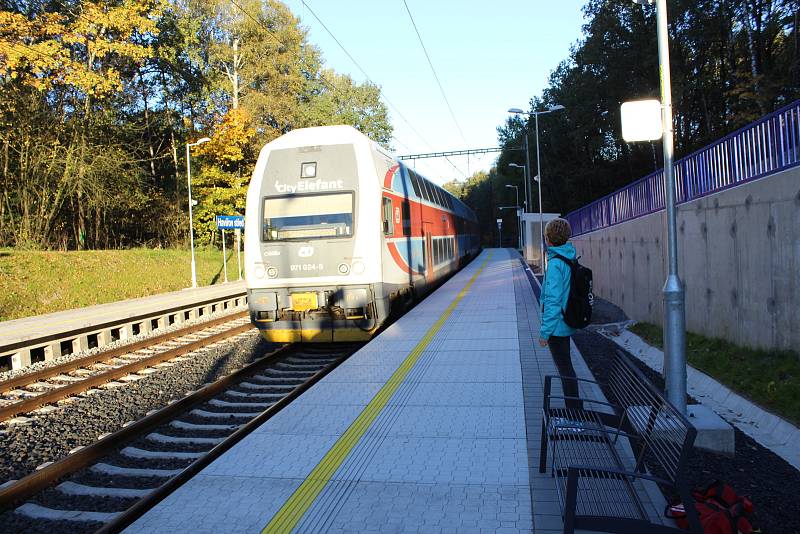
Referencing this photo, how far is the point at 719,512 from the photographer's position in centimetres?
332

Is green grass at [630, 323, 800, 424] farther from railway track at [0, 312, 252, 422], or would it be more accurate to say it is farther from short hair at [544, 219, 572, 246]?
railway track at [0, 312, 252, 422]

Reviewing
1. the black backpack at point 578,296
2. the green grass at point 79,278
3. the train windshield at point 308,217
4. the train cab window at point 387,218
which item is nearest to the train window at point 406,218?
the train cab window at point 387,218

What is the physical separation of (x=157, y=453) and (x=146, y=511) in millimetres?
1534

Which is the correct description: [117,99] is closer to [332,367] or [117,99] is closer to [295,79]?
[295,79]

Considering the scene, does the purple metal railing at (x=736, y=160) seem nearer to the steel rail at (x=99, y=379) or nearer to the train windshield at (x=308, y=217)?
the train windshield at (x=308, y=217)

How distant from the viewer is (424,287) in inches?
596

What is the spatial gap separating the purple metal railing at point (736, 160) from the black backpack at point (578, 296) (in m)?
3.21

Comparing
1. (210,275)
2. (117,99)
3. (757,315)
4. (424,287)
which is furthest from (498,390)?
(117,99)

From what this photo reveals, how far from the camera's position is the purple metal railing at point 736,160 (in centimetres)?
690

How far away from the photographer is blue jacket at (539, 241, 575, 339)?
494cm

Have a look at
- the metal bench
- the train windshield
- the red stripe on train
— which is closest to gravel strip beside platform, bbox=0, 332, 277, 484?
the train windshield

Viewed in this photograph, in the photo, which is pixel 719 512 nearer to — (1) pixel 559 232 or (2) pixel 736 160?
(1) pixel 559 232

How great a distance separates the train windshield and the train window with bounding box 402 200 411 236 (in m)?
2.43

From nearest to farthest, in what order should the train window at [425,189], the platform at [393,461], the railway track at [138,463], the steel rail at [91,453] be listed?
the platform at [393,461] < the railway track at [138,463] < the steel rail at [91,453] < the train window at [425,189]
